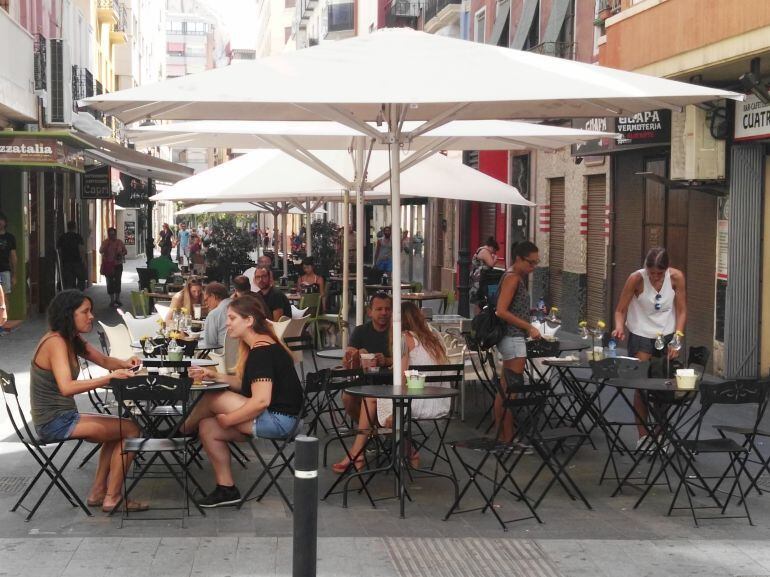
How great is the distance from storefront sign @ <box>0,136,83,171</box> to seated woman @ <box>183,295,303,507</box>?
11.7 m

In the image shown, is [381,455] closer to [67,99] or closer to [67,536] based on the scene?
[67,536]

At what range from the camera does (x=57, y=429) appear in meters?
7.58

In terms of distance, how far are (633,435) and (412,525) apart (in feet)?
12.3

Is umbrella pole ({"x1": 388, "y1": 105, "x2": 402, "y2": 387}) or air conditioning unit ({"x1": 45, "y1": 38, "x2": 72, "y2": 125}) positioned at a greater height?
air conditioning unit ({"x1": 45, "y1": 38, "x2": 72, "y2": 125})

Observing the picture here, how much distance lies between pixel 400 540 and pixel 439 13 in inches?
1128

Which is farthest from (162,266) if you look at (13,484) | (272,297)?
(13,484)

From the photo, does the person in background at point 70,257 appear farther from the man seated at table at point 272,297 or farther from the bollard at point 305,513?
the bollard at point 305,513

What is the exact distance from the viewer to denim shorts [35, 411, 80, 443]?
7.57 metres

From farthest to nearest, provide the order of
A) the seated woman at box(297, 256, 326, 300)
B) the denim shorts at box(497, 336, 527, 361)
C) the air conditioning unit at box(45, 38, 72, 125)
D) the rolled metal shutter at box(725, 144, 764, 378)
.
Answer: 1. the air conditioning unit at box(45, 38, 72, 125)
2. the seated woman at box(297, 256, 326, 300)
3. the rolled metal shutter at box(725, 144, 764, 378)
4. the denim shorts at box(497, 336, 527, 361)

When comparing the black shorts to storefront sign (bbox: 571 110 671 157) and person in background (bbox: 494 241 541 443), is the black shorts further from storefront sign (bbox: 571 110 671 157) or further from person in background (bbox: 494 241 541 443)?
storefront sign (bbox: 571 110 671 157)

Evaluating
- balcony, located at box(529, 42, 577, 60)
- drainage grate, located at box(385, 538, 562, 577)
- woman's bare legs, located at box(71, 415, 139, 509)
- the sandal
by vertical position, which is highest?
balcony, located at box(529, 42, 577, 60)

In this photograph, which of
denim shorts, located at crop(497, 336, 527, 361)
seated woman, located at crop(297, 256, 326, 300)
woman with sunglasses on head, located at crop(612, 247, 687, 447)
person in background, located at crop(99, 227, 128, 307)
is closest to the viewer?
denim shorts, located at crop(497, 336, 527, 361)

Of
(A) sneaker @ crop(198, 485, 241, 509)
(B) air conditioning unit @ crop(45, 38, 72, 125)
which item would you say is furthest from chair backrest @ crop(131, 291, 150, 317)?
(A) sneaker @ crop(198, 485, 241, 509)

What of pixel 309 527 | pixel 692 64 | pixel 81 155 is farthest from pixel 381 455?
pixel 81 155
